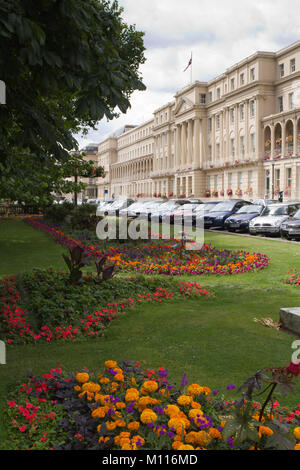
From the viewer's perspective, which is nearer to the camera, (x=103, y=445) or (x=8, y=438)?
(x=103, y=445)

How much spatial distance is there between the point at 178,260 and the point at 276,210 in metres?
12.2

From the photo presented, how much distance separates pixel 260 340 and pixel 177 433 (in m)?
3.11

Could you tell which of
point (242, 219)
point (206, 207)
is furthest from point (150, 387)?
point (206, 207)

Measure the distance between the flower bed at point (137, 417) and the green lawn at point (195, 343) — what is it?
0.29 m

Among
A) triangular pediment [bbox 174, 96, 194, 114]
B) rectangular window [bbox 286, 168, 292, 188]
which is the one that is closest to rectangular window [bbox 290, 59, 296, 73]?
rectangular window [bbox 286, 168, 292, 188]

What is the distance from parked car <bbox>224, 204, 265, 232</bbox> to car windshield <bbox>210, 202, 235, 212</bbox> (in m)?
1.95

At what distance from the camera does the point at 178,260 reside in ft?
41.4

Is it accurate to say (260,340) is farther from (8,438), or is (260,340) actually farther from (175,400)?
(8,438)

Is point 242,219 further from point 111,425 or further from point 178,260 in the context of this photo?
point 111,425

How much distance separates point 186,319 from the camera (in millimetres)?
7000

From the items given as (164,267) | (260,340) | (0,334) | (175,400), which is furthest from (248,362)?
(164,267)

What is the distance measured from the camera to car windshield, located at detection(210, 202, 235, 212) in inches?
1124

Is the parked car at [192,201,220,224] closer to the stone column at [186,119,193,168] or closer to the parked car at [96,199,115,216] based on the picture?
the parked car at [96,199,115,216]
